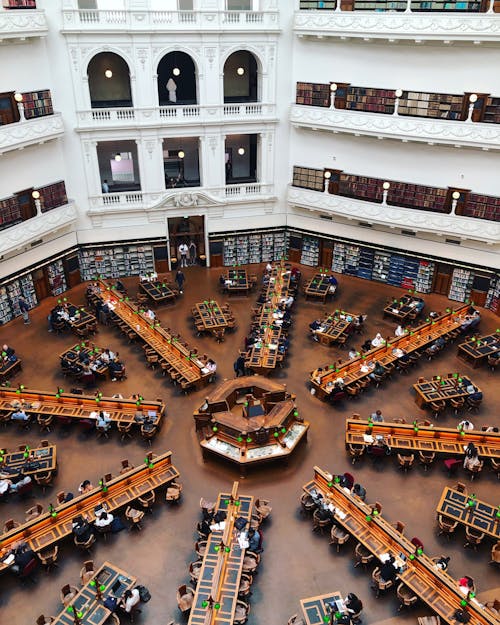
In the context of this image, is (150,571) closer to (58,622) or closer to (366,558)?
(58,622)

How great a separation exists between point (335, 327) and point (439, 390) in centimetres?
550

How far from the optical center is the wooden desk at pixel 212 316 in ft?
78.4

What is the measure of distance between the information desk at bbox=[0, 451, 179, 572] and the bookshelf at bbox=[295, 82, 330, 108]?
18778 millimetres

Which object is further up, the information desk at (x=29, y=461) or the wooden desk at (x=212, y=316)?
the wooden desk at (x=212, y=316)

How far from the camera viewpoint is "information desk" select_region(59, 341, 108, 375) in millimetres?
21172

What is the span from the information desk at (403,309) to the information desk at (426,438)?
789cm

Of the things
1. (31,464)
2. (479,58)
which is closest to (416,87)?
(479,58)

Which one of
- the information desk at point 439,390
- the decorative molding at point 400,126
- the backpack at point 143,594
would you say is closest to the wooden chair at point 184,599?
the backpack at point 143,594

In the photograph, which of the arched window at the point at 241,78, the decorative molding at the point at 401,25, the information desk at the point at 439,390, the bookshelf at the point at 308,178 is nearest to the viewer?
the information desk at the point at 439,390

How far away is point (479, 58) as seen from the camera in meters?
22.2

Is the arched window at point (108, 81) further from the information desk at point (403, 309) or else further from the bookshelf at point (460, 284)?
the bookshelf at point (460, 284)

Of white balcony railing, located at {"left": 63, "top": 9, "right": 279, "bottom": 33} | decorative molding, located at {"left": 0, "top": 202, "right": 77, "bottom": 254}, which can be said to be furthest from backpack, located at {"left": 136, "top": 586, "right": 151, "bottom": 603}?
white balcony railing, located at {"left": 63, "top": 9, "right": 279, "bottom": 33}

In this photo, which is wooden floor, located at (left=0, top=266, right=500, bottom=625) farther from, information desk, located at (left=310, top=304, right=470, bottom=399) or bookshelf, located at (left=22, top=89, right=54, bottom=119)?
bookshelf, located at (left=22, top=89, right=54, bottom=119)

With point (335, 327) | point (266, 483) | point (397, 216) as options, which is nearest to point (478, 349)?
point (335, 327)
